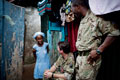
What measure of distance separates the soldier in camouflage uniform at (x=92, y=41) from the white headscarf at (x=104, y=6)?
0.09 metres

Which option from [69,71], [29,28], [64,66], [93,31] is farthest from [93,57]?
[29,28]

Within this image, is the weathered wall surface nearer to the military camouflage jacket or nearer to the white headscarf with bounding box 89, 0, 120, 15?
the military camouflage jacket

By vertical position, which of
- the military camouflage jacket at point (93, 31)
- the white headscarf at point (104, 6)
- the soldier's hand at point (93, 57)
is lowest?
the soldier's hand at point (93, 57)

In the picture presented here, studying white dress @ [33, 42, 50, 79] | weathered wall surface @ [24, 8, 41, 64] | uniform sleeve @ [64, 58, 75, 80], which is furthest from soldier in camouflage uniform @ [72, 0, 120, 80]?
weathered wall surface @ [24, 8, 41, 64]

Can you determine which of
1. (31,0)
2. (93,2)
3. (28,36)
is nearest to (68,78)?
(93,2)

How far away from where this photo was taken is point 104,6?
1.33 metres

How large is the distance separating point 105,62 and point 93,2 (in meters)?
1.06

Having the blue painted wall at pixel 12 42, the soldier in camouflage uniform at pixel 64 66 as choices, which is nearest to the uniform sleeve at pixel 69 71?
the soldier in camouflage uniform at pixel 64 66

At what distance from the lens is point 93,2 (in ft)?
4.77

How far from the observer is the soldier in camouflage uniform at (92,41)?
1.32m

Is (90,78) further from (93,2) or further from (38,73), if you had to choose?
(38,73)

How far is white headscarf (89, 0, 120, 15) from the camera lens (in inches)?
49.4

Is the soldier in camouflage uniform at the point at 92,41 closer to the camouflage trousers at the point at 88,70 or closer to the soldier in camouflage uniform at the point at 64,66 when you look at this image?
the camouflage trousers at the point at 88,70

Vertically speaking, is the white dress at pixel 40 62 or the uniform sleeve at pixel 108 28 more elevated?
the uniform sleeve at pixel 108 28
